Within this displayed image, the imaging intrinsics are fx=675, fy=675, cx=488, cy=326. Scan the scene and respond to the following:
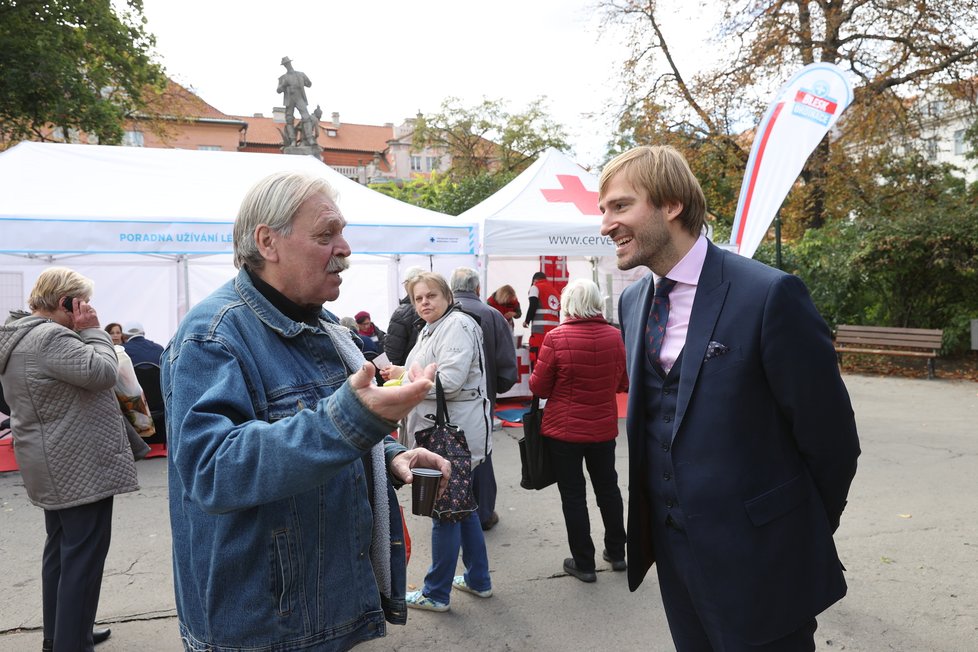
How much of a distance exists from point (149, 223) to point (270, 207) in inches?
252

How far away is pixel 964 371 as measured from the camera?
12.1 m

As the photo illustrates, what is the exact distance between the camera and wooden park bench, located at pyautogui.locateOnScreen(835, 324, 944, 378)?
11.7m

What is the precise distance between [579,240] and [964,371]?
27.2 feet

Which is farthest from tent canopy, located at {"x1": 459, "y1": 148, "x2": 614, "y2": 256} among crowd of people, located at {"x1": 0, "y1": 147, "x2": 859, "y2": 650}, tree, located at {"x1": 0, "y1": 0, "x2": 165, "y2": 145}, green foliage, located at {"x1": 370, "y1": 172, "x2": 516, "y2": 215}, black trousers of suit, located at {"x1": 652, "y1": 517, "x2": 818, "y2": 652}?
green foliage, located at {"x1": 370, "y1": 172, "x2": 516, "y2": 215}

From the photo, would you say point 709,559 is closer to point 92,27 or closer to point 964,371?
point 964,371

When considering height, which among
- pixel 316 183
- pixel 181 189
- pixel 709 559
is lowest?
pixel 709 559

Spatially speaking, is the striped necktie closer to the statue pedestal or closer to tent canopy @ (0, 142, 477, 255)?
tent canopy @ (0, 142, 477, 255)

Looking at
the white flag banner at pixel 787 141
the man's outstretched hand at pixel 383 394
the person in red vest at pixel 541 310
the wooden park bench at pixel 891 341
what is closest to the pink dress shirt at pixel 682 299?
the man's outstretched hand at pixel 383 394

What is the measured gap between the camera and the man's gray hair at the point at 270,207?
1.50 m

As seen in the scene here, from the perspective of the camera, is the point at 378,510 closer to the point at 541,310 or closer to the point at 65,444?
the point at 65,444

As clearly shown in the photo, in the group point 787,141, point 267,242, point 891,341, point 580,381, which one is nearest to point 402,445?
point 267,242

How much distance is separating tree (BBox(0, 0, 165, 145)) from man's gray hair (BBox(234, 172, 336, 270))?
1564 cm

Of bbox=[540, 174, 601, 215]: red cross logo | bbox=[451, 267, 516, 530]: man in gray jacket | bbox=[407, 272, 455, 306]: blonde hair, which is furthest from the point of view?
bbox=[540, 174, 601, 215]: red cross logo

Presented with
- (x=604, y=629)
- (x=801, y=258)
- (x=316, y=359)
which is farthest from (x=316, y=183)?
(x=801, y=258)
